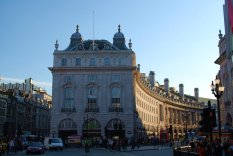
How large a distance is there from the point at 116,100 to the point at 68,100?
1119cm

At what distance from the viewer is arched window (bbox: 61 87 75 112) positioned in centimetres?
9038

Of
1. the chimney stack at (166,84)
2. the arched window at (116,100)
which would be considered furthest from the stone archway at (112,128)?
the chimney stack at (166,84)

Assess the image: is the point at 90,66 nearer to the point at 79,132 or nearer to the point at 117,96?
the point at 117,96

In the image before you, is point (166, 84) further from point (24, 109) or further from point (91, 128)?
point (91, 128)

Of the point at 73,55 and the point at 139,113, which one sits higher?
the point at 73,55

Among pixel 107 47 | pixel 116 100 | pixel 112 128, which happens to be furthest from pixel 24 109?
pixel 107 47

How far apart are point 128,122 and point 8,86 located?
65180mm

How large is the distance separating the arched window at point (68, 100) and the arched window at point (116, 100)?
920 cm

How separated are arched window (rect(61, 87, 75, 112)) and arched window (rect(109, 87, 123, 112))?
9196mm

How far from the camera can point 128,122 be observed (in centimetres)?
8912

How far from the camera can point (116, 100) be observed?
90.8 meters

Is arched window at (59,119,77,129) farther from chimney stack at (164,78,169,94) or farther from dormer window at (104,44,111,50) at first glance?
chimney stack at (164,78,169,94)

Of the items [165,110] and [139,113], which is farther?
[165,110]

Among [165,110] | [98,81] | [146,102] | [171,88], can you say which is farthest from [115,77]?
[171,88]
